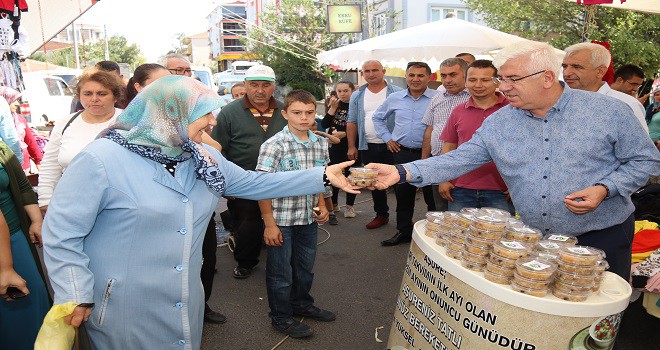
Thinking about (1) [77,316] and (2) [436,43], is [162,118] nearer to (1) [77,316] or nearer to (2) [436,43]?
(1) [77,316]

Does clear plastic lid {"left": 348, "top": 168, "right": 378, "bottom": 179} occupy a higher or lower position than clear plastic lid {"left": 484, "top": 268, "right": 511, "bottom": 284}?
higher

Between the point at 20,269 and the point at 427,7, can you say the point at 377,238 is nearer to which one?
the point at 20,269

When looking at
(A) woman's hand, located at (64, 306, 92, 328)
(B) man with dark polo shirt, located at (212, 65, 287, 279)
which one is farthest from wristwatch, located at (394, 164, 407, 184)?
(A) woman's hand, located at (64, 306, 92, 328)

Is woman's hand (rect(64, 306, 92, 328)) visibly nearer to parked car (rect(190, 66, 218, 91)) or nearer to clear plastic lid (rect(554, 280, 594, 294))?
clear plastic lid (rect(554, 280, 594, 294))

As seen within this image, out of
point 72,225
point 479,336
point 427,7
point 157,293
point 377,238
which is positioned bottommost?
point 377,238

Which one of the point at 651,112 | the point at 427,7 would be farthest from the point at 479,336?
the point at 427,7

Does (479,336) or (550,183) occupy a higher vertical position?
(550,183)

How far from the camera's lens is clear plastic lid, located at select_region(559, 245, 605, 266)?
206 centimetres

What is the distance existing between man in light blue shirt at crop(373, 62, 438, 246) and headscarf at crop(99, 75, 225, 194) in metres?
4.06

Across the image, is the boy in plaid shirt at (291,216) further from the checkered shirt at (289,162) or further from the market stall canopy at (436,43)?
the market stall canopy at (436,43)

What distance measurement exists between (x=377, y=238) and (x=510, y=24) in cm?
1513

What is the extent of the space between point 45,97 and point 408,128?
→ 15459 mm

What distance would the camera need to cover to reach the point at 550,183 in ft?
8.60

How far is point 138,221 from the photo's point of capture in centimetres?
204
